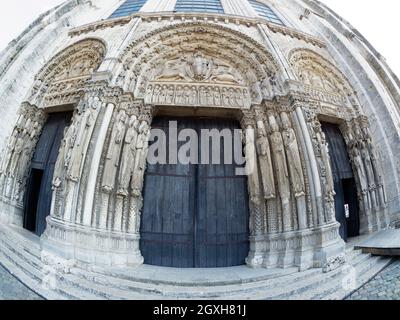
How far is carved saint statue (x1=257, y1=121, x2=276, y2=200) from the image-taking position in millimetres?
6418

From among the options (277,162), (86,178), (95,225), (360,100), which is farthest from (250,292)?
(360,100)

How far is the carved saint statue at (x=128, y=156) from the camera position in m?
6.19

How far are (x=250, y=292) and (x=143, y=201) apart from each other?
3.42m

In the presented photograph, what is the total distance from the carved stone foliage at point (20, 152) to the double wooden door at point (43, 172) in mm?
169

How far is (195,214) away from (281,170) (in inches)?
97.7

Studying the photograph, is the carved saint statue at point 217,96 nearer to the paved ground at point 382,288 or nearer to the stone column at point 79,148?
the stone column at point 79,148

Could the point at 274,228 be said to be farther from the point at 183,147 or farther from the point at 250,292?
the point at 183,147

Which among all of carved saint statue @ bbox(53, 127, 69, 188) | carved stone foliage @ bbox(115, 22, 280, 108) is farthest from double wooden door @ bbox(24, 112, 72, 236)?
carved stone foliage @ bbox(115, 22, 280, 108)

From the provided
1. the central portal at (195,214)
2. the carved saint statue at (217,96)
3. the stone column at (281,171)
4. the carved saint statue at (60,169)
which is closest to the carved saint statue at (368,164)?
the stone column at (281,171)

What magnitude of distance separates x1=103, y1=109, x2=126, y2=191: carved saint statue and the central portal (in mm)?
987

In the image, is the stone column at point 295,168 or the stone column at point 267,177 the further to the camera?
the stone column at point 267,177

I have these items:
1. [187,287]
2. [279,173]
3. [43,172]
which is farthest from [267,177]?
[43,172]

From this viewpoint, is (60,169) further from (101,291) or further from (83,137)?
(101,291)

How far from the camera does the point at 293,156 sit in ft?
20.6
